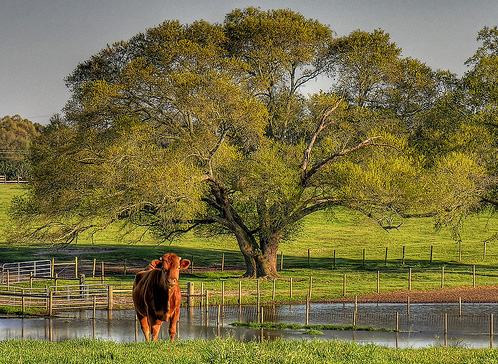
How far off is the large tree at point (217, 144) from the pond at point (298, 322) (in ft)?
30.0

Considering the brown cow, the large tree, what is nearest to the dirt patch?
the large tree

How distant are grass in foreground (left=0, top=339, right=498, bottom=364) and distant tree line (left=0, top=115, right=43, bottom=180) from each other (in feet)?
344

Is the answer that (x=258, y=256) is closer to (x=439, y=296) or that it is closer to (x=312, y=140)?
(x=312, y=140)

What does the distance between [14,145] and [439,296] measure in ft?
407

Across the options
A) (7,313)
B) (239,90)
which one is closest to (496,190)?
(239,90)

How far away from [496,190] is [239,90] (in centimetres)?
2049

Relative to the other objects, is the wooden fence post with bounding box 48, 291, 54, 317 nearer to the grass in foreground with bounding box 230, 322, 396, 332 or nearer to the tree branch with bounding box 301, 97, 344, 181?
the grass in foreground with bounding box 230, 322, 396, 332

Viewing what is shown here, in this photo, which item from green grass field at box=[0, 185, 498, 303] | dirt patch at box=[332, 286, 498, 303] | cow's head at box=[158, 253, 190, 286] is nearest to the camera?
cow's head at box=[158, 253, 190, 286]

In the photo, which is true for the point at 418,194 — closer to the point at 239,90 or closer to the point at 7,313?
the point at 239,90

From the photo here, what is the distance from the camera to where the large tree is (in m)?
42.1

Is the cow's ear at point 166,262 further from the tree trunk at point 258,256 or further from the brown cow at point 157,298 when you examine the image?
the tree trunk at point 258,256

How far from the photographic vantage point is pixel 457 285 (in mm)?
46469

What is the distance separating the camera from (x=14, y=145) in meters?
150

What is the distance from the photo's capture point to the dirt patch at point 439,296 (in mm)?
39219
